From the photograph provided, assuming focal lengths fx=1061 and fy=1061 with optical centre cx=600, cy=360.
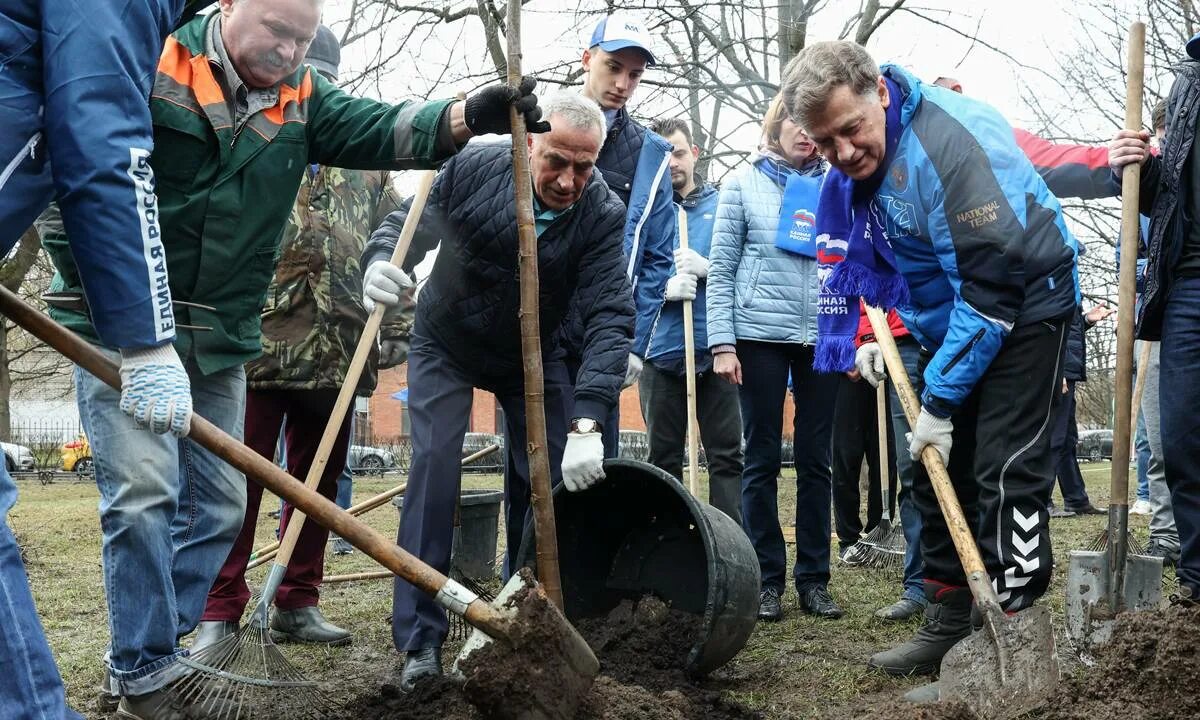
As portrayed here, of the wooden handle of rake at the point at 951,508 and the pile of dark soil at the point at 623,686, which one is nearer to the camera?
the pile of dark soil at the point at 623,686

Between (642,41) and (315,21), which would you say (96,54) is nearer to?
(315,21)

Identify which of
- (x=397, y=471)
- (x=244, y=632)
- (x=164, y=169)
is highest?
(x=164, y=169)

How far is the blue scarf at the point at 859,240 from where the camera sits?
3.39 meters

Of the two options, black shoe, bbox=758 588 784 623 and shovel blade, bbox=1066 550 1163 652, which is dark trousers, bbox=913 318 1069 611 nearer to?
shovel blade, bbox=1066 550 1163 652

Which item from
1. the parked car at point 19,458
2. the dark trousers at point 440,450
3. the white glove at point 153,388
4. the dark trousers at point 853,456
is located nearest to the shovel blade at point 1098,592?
the dark trousers at point 440,450

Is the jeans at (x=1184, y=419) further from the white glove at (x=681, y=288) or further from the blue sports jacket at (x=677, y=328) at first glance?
the white glove at (x=681, y=288)

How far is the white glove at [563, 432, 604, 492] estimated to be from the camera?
344cm

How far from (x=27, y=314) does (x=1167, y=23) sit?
18.6 m

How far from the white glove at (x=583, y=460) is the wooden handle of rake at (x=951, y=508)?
1.03m

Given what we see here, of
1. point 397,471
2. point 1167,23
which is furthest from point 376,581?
point 397,471

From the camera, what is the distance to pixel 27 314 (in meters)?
2.46

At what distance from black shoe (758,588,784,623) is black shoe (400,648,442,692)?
158 cm

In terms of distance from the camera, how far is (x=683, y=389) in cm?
541

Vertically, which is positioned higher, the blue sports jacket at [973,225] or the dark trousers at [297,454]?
the blue sports jacket at [973,225]
